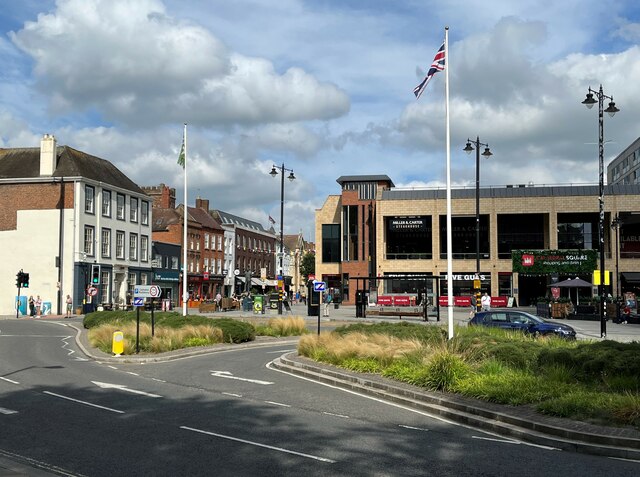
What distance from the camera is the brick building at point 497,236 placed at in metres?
66.2

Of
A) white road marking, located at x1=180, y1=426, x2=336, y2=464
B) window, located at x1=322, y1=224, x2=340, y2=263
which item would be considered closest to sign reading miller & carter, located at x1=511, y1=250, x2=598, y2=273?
window, located at x1=322, y1=224, x2=340, y2=263

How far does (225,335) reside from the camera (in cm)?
2728

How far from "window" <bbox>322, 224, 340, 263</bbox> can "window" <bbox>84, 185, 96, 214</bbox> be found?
1221 inches

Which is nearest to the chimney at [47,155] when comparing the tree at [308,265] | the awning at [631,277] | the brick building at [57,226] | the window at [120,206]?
the brick building at [57,226]

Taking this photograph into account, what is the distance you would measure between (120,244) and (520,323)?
4359 centimetres

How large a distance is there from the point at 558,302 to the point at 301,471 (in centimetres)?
4038

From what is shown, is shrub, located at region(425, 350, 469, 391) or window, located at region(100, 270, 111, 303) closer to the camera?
shrub, located at region(425, 350, 469, 391)

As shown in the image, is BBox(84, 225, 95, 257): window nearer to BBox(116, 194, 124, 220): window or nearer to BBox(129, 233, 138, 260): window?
BBox(116, 194, 124, 220): window

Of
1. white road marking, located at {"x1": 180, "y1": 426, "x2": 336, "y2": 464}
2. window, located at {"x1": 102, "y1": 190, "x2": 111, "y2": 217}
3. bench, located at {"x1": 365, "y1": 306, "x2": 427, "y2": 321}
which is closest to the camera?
white road marking, located at {"x1": 180, "y1": 426, "x2": 336, "y2": 464}

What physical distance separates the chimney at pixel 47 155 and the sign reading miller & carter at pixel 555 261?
4201 centimetres

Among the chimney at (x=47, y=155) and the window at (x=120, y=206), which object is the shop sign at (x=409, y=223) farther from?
the chimney at (x=47, y=155)

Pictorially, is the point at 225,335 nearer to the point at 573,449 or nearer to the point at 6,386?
the point at 6,386

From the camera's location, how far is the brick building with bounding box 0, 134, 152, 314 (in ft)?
181

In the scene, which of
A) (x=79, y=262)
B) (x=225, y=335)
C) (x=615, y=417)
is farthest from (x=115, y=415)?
(x=79, y=262)
